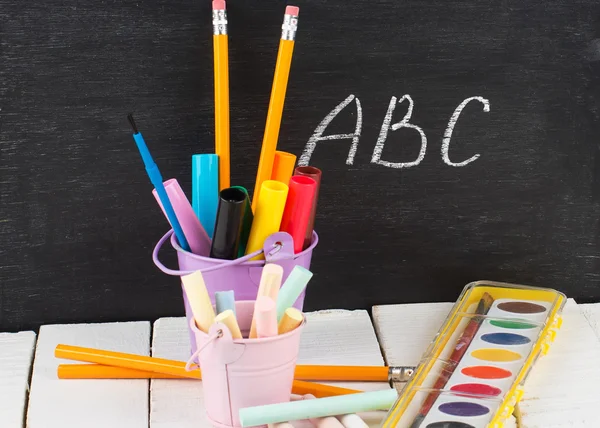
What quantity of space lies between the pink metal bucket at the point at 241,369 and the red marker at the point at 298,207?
10 cm

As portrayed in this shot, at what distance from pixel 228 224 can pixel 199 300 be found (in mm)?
71

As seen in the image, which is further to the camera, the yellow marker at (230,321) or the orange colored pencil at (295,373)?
the orange colored pencil at (295,373)

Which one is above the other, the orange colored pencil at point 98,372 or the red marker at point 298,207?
the red marker at point 298,207

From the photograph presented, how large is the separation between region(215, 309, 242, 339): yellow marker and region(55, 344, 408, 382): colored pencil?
11cm

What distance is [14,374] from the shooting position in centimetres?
77

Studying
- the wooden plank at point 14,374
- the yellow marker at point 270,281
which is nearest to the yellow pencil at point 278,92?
the yellow marker at point 270,281

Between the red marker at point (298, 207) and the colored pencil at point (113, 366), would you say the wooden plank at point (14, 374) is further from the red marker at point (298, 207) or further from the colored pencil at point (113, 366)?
the red marker at point (298, 207)

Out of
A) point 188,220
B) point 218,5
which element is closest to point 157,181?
point 188,220

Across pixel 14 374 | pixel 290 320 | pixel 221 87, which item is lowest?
pixel 14 374

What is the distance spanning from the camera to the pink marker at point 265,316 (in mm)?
634

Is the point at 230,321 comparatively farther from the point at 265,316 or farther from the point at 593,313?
the point at 593,313

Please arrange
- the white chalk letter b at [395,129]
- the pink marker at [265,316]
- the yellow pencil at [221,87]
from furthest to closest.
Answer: the white chalk letter b at [395,129]
the yellow pencil at [221,87]
the pink marker at [265,316]

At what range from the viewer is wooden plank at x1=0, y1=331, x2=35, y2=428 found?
2.33 feet

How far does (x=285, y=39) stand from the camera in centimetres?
73
